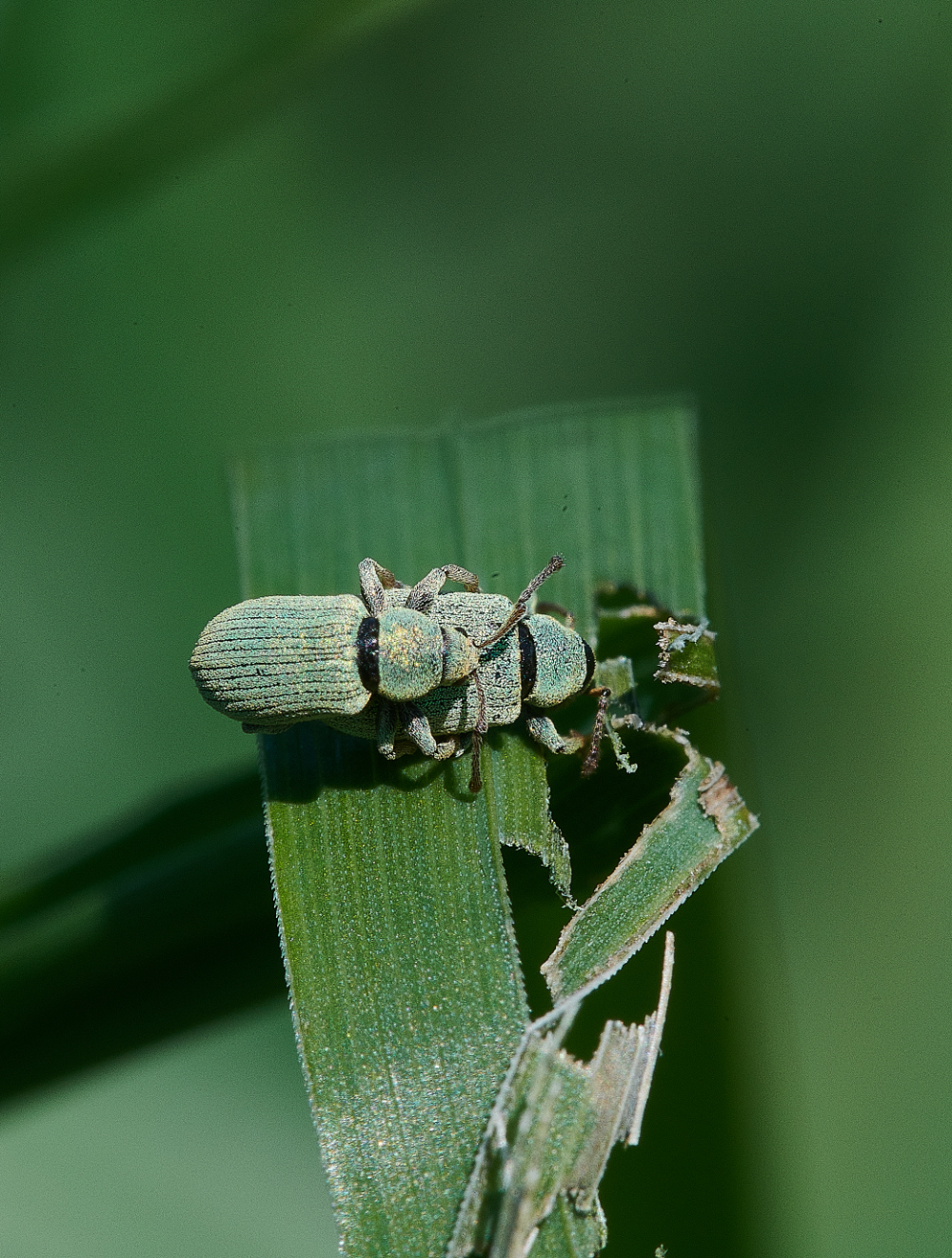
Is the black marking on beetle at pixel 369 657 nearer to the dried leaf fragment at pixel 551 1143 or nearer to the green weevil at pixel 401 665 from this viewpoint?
the green weevil at pixel 401 665

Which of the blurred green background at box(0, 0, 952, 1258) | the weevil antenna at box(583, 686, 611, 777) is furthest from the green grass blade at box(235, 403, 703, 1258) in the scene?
the blurred green background at box(0, 0, 952, 1258)

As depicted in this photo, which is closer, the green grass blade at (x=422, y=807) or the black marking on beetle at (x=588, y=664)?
the green grass blade at (x=422, y=807)

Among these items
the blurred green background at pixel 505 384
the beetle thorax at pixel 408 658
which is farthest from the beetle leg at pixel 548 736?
the blurred green background at pixel 505 384

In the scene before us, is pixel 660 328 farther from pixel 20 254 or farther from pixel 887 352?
pixel 20 254

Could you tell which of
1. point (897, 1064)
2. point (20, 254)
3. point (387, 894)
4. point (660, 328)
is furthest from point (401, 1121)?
point (20, 254)

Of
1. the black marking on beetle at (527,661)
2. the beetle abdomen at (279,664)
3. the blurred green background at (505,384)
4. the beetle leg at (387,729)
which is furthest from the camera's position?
the blurred green background at (505,384)

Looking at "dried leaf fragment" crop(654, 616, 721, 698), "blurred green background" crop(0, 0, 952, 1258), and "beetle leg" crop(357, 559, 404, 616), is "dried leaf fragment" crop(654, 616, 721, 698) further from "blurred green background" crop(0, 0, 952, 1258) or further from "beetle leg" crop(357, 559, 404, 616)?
"beetle leg" crop(357, 559, 404, 616)
